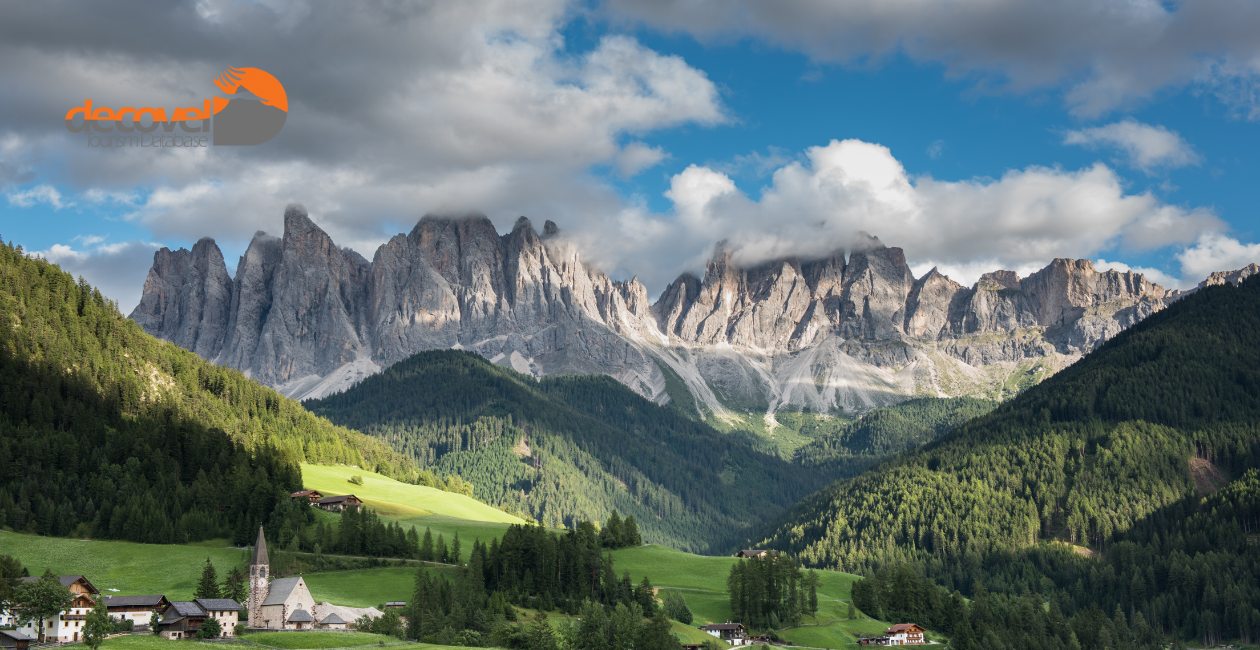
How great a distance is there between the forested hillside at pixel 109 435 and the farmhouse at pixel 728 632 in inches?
2375

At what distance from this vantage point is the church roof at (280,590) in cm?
9269

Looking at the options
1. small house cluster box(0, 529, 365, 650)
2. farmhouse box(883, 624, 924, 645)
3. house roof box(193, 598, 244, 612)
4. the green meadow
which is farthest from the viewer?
farmhouse box(883, 624, 924, 645)

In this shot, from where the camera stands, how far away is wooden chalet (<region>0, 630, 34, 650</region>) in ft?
243

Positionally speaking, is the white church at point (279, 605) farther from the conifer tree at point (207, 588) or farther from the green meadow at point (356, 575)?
the green meadow at point (356, 575)

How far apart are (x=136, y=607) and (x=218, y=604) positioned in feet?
23.3

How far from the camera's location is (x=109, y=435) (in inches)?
5541

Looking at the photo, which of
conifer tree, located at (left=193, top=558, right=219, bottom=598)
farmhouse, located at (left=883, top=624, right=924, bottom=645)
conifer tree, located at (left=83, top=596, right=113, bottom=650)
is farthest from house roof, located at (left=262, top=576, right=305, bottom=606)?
farmhouse, located at (left=883, top=624, right=924, bottom=645)

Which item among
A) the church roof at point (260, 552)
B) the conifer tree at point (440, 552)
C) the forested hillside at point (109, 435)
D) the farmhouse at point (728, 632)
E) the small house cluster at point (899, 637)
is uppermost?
the forested hillside at point (109, 435)

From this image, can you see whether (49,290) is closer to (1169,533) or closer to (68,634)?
(68,634)

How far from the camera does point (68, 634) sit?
81.4 meters

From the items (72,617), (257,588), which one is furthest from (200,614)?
(72,617)

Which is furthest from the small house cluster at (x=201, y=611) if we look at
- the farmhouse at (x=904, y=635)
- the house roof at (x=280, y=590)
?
the farmhouse at (x=904, y=635)

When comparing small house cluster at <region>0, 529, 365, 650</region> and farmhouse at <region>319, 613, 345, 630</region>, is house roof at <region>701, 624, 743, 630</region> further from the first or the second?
small house cluster at <region>0, 529, 365, 650</region>

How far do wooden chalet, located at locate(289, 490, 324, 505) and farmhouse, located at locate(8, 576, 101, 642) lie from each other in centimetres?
5370
